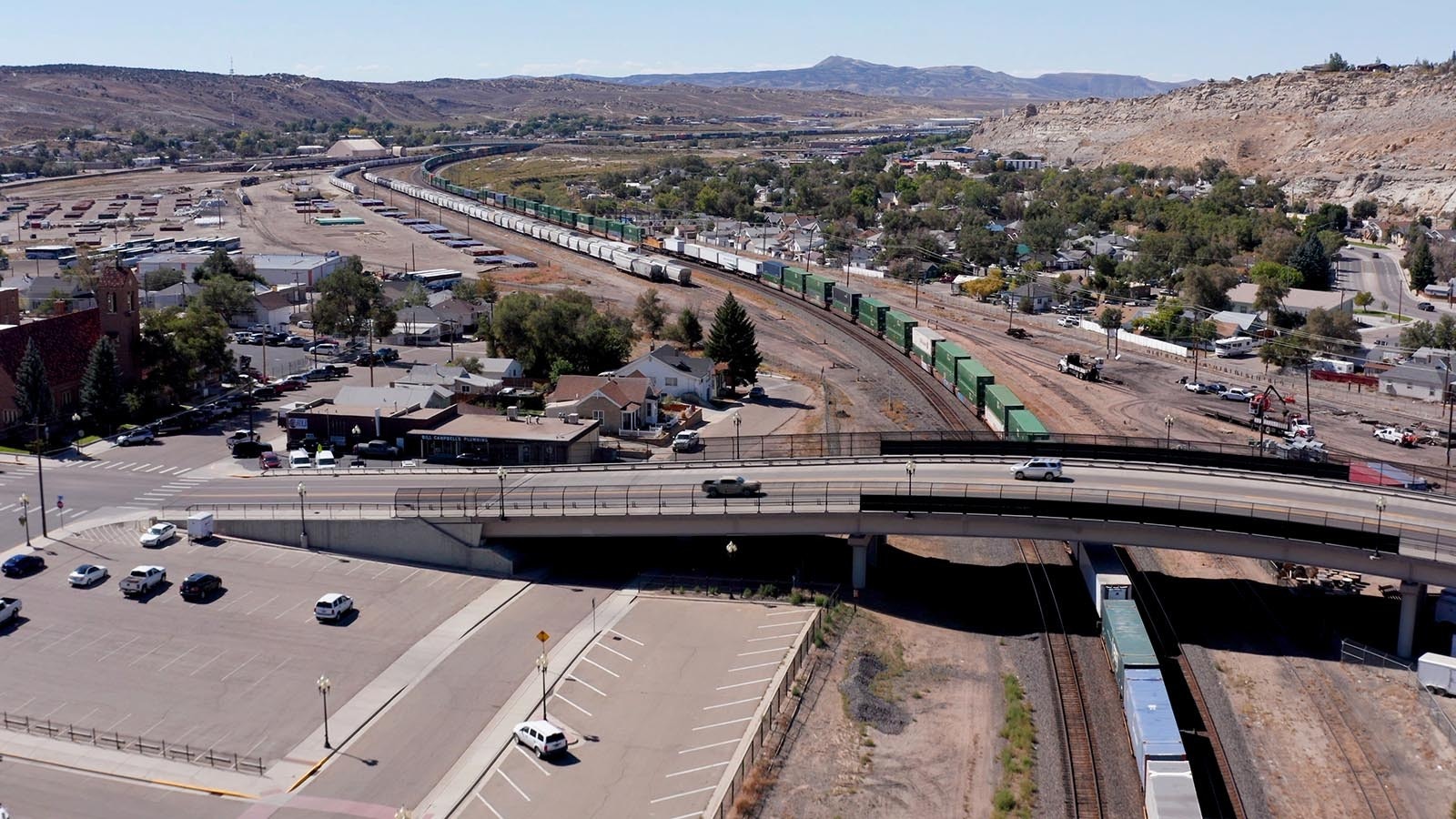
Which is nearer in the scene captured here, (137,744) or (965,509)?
(137,744)

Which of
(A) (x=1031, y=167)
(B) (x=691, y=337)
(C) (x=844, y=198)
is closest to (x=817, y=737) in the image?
(B) (x=691, y=337)

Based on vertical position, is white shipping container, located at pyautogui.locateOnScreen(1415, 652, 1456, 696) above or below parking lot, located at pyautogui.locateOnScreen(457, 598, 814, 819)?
above

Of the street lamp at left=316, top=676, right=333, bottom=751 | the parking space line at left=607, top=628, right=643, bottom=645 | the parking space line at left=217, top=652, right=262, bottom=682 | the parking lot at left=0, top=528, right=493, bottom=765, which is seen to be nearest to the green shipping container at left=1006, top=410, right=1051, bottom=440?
the parking space line at left=607, top=628, right=643, bottom=645

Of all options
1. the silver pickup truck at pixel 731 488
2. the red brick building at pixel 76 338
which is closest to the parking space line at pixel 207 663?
the silver pickup truck at pixel 731 488

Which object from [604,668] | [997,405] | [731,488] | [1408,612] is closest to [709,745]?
[604,668]

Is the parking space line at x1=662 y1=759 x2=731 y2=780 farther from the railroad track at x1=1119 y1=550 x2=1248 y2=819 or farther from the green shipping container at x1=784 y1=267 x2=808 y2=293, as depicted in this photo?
the green shipping container at x1=784 y1=267 x2=808 y2=293

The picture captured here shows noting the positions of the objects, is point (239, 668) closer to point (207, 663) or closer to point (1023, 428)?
point (207, 663)

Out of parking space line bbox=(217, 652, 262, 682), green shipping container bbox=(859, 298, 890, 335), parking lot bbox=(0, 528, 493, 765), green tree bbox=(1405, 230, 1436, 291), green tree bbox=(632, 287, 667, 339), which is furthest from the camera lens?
green tree bbox=(1405, 230, 1436, 291)
